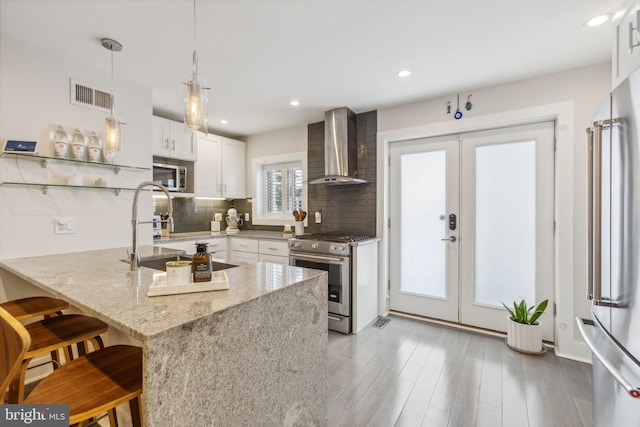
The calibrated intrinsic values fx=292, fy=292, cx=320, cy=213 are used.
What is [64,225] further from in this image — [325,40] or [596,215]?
[596,215]

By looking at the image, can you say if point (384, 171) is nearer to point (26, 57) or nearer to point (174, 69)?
point (174, 69)

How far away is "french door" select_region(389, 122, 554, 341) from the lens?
107 inches

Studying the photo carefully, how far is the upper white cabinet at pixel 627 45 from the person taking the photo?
119 centimetres

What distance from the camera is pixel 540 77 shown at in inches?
103

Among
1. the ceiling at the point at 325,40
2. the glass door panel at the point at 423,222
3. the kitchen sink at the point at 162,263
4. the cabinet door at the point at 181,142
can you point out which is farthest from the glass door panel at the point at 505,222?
the cabinet door at the point at 181,142

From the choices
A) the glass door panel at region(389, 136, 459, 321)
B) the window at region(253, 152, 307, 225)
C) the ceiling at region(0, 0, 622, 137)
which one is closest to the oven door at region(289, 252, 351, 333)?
the glass door panel at region(389, 136, 459, 321)

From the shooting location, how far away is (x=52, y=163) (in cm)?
226

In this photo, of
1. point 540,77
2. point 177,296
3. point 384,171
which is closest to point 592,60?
point 540,77

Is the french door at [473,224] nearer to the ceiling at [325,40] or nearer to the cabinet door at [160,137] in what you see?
the ceiling at [325,40]

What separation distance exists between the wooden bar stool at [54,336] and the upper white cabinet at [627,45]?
2674 mm

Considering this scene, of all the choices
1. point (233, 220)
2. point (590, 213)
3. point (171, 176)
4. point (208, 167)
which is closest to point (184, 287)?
point (590, 213)

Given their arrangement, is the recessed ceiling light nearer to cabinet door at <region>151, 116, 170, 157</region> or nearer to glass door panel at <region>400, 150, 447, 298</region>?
glass door panel at <region>400, 150, 447, 298</region>

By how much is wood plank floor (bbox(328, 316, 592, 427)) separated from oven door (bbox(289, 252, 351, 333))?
212mm

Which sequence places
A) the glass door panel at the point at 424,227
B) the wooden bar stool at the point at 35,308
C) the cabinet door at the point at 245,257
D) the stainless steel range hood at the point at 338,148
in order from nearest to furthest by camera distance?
the wooden bar stool at the point at 35,308
the glass door panel at the point at 424,227
the stainless steel range hood at the point at 338,148
the cabinet door at the point at 245,257
